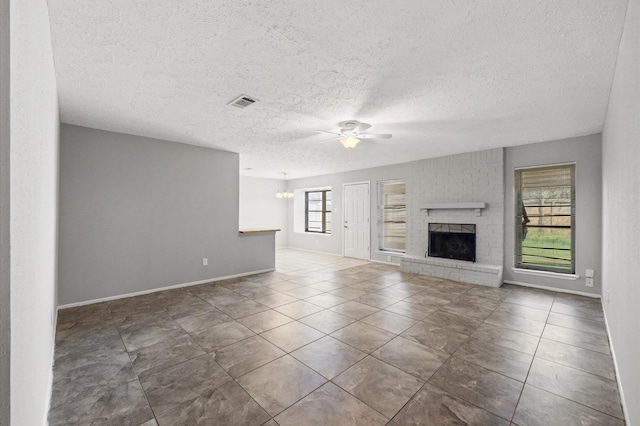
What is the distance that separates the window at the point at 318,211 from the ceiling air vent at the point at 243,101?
5.93 m

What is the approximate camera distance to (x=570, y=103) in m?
3.08

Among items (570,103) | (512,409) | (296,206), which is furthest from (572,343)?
(296,206)

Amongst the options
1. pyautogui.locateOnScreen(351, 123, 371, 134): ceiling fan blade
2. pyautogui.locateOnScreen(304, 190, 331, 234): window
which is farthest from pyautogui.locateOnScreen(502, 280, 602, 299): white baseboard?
pyautogui.locateOnScreen(304, 190, 331, 234): window

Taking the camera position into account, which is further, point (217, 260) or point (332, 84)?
point (217, 260)

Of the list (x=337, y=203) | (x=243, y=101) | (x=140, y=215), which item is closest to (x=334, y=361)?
(x=243, y=101)

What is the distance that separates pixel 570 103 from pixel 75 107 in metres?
5.53

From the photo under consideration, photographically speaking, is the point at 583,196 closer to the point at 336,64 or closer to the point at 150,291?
the point at 336,64

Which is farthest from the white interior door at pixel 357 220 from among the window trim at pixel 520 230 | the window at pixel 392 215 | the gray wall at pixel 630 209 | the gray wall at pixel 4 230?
the gray wall at pixel 4 230

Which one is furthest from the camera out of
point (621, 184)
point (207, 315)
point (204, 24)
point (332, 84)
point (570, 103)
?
point (207, 315)

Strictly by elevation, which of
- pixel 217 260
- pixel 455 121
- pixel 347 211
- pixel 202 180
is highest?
pixel 455 121

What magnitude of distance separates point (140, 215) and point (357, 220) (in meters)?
5.05

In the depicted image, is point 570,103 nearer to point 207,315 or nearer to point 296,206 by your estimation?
point 207,315

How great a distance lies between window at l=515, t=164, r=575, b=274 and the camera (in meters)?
4.58

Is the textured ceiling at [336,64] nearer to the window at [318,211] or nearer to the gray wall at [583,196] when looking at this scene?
the gray wall at [583,196]
